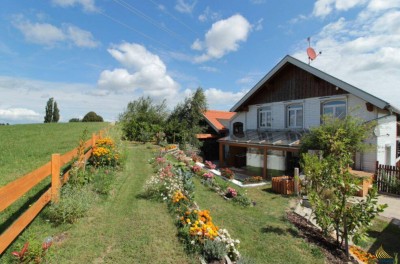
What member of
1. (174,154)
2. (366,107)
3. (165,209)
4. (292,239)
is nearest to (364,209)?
(292,239)

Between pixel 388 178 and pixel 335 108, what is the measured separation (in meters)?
4.55

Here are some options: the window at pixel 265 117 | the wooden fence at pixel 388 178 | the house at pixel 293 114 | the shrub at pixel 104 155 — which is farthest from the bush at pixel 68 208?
the window at pixel 265 117

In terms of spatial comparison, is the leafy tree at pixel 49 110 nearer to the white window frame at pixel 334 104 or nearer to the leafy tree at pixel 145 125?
the leafy tree at pixel 145 125

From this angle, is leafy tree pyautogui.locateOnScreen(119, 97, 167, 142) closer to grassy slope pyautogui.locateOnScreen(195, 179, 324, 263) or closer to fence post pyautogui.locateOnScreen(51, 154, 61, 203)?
grassy slope pyautogui.locateOnScreen(195, 179, 324, 263)

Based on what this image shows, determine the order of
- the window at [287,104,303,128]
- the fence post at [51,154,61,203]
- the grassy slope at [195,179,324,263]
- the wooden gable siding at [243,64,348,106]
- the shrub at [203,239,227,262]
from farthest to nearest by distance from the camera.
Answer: the window at [287,104,303,128], the wooden gable siding at [243,64,348,106], the grassy slope at [195,179,324,263], the fence post at [51,154,61,203], the shrub at [203,239,227,262]

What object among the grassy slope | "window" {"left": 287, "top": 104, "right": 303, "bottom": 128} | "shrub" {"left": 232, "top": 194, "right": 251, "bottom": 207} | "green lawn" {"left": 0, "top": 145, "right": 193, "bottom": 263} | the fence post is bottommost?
the grassy slope

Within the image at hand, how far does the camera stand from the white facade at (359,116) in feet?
39.2

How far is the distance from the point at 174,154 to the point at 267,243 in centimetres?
1033

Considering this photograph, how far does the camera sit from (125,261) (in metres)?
3.85

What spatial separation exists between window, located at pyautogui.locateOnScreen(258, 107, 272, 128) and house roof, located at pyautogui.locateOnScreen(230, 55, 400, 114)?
1.56 metres

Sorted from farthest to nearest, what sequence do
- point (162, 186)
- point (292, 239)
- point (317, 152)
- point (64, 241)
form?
point (317, 152) < point (162, 186) < point (292, 239) < point (64, 241)

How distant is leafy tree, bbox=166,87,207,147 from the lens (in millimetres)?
20469

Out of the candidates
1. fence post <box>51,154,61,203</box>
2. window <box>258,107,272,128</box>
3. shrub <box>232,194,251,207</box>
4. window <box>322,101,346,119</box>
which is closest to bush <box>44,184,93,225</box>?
fence post <box>51,154,61,203</box>

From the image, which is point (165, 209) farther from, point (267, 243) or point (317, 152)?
point (317, 152)
